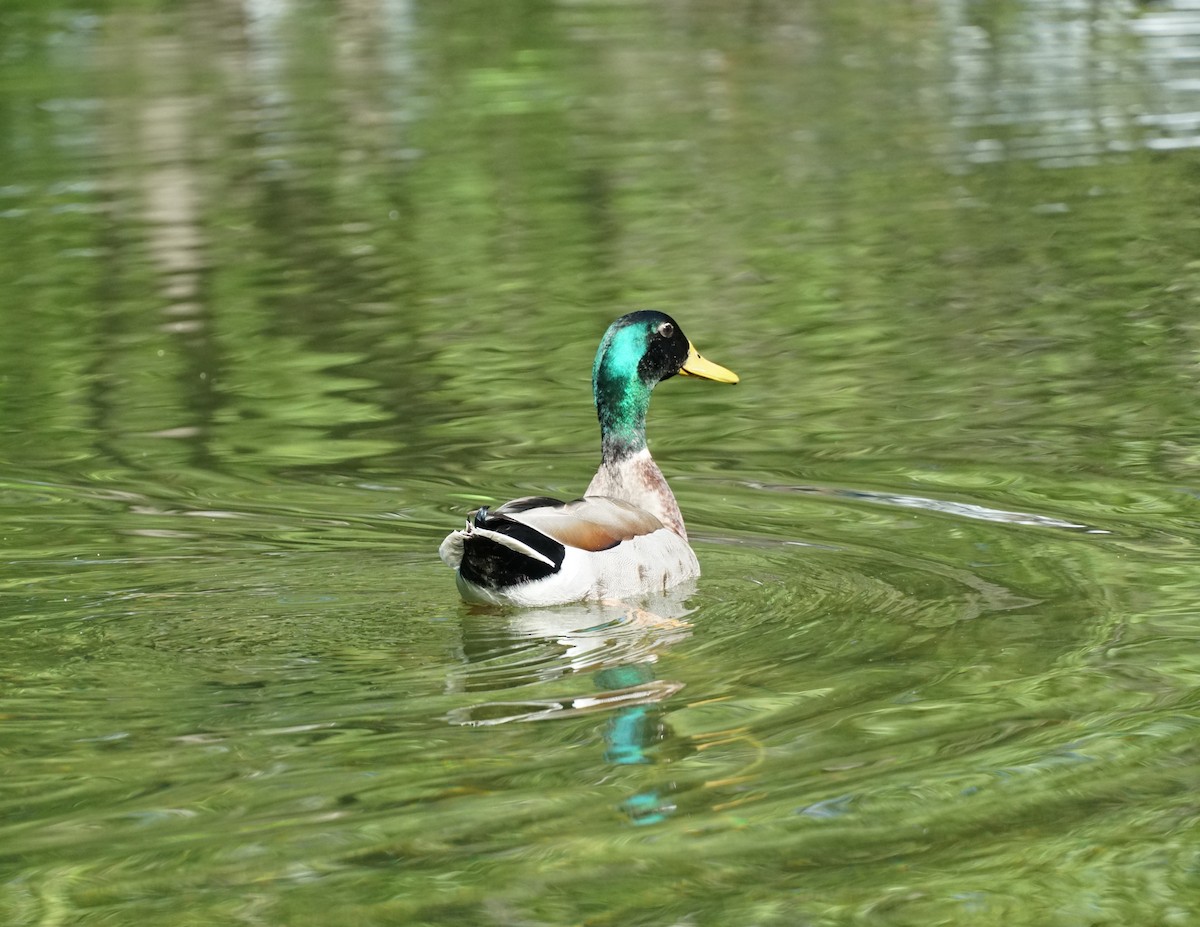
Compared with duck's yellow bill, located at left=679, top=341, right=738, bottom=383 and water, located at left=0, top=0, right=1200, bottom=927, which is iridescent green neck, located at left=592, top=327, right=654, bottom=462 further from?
water, located at left=0, top=0, right=1200, bottom=927

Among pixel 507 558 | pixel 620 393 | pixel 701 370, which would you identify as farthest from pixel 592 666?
pixel 701 370

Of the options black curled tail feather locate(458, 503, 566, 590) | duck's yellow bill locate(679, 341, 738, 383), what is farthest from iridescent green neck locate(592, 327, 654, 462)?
black curled tail feather locate(458, 503, 566, 590)

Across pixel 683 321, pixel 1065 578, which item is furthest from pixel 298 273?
pixel 1065 578

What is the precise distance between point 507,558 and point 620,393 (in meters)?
1.79

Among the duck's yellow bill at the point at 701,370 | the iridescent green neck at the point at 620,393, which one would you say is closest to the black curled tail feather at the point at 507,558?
the iridescent green neck at the point at 620,393

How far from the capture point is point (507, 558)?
826 centimetres

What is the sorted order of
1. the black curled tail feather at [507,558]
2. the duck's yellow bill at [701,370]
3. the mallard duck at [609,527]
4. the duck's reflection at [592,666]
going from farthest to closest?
the duck's yellow bill at [701,370] → the mallard duck at [609,527] → the black curled tail feather at [507,558] → the duck's reflection at [592,666]

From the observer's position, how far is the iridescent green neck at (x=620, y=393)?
9.80 meters

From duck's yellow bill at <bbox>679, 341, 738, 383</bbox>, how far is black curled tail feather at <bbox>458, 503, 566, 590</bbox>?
214 cm

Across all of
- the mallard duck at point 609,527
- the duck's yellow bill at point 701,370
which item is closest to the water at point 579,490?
the mallard duck at point 609,527

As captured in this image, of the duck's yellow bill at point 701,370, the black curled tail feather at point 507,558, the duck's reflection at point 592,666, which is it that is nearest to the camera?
the duck's reflection at point 592,666

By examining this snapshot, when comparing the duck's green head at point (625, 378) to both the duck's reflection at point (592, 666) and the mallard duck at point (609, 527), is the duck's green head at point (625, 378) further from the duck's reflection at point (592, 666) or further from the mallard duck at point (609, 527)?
the duck's reflection at point (592, 666)

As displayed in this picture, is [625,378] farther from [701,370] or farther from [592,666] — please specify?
[592,666]

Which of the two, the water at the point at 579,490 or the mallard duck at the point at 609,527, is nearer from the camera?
the water at the point at 579,490
